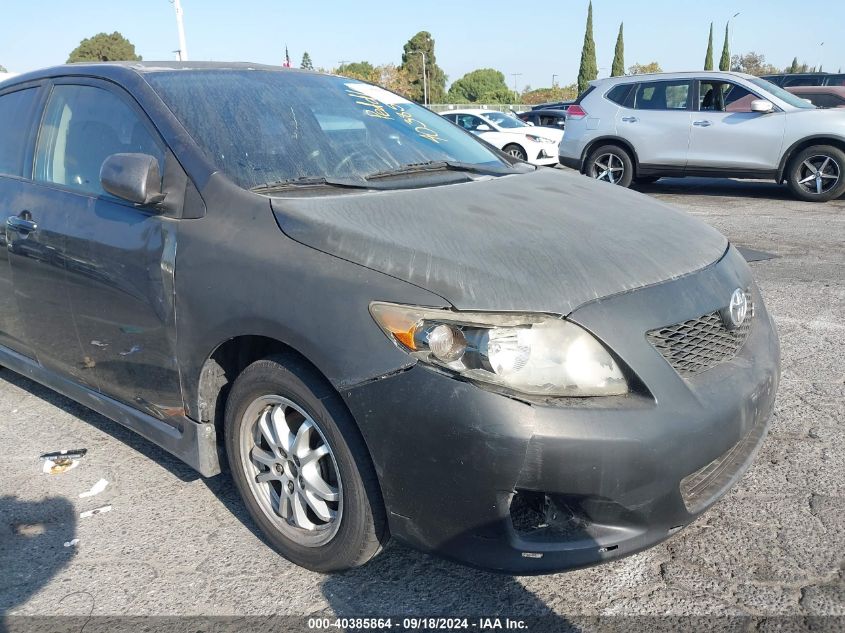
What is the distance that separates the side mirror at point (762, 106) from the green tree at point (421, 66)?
70.0 metres

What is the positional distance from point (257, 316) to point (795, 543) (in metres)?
2.00

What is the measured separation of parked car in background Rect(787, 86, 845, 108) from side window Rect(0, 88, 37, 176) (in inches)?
515

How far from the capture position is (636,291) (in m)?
2.12

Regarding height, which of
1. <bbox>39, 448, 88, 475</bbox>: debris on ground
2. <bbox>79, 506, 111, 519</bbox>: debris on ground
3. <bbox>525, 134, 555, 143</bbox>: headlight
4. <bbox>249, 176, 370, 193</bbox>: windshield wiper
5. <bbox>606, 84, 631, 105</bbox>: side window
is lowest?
<bbox>79, 506, 111, 519</bbox>: debris on ground

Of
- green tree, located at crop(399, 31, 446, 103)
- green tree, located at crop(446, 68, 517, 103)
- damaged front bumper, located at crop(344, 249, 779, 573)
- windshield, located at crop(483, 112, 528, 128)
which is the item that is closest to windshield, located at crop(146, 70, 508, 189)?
damaged front bumper, located at crop(344, 249, 779, 573)

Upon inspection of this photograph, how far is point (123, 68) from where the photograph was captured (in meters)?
2.94

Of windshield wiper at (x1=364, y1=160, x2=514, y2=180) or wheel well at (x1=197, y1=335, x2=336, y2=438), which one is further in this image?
windshield wiper at (x1=364, y1=160, x2=514, y2=180)

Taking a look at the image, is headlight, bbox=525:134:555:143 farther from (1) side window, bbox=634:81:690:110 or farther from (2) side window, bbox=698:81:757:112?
(2) side window, bbox=698:81:757:112

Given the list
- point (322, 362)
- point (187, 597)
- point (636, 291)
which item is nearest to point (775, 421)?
point (636, 291)

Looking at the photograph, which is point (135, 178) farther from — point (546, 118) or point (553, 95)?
point (553, 95)

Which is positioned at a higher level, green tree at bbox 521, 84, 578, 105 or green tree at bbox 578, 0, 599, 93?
green tree at bbox 578, 0, 599, 93

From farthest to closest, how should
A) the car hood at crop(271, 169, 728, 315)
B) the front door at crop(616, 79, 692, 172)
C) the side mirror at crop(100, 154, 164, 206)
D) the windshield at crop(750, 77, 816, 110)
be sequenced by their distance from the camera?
1. the front door at crop(616, 79, 692, 172)
2. the windshield at crop(750, 77, 816, 110)
3. the side mirror at crop(100, 154, 164, 206)
4. the car hood at crop(271, 169, 728, 315)

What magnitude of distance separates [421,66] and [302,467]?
269 ft

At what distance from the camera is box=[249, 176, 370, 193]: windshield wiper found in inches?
100
